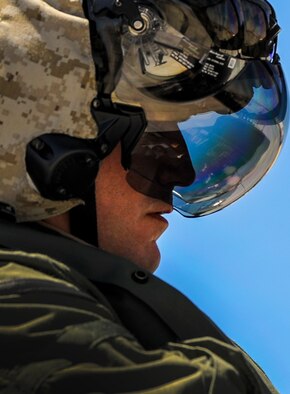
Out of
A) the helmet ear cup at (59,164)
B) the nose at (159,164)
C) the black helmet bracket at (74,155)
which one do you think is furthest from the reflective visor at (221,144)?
the helmet ear cup at (59,164)

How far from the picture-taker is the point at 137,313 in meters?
2.08

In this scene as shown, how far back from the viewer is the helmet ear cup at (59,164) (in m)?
2.30

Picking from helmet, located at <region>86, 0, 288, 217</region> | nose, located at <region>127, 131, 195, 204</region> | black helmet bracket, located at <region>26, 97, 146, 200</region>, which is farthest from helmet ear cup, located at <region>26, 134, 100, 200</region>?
nose, located at <region>127, 131, 195, 204</region>

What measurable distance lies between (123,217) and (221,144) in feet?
1.64

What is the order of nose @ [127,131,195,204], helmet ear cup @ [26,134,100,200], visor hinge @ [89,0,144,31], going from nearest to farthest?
helmet ear cup @ [26,134,100,200]
visor hinge @ [89,0,144,31]
nose @ [127,131,195,204]

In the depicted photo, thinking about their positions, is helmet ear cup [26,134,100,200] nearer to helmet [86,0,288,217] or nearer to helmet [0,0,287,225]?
helmet [0,0,287,225]

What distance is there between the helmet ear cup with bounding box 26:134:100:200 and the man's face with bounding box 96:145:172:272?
16cm

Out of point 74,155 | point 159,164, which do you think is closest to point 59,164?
point 74,155

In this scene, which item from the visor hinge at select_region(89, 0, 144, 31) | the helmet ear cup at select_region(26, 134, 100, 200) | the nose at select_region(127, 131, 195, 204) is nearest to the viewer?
the helmet ear cup at select_region(26, 134, 100, 200)

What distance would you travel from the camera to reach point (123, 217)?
2.57 m

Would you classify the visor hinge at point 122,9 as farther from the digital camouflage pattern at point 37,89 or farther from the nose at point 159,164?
the nose at point 159,164

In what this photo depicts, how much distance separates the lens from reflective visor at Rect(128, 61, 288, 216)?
2637mm

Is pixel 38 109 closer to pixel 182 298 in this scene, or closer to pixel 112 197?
pixel 112 197

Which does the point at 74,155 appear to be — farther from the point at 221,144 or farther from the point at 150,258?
the point at 221,144
